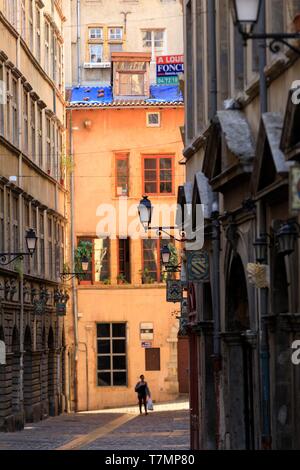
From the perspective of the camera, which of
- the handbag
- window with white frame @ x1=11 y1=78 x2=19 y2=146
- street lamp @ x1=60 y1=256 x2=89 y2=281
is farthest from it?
street lamp @ x1=60 y1=256 x2=89 y2=281

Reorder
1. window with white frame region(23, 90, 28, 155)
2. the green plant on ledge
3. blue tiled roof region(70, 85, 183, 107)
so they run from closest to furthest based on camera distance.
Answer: window with white frame region(23, 90, 28, 155) < the green plant on ledge < blue tiled roof region(70, 85, 183, 107)

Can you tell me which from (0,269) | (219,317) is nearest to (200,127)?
(219,317)

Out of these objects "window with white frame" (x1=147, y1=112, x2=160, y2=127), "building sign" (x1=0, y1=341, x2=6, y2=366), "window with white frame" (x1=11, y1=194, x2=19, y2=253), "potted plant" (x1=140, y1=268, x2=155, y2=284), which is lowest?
"building sign" (x1=0, y1=341, x2=6, y2=366)

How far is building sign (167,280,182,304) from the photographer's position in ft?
122

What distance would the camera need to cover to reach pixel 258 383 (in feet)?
60.3

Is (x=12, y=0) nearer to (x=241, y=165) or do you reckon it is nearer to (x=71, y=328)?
(x=71, y=328)

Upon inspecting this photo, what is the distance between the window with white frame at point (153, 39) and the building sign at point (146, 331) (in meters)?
13.3

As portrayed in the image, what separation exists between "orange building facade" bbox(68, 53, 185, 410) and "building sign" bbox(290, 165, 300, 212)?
44068 millimetres

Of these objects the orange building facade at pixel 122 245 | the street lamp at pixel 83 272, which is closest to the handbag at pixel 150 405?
the orange building facade at pixel 122 245

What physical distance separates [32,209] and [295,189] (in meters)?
35.7

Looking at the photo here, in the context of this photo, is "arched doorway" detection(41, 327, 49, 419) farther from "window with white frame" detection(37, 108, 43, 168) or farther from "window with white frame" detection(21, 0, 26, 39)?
"window with white frame" detection(21, 0, 26, 39)

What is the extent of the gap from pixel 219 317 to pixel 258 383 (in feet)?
12.8

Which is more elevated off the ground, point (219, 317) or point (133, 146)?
point (133, 146)

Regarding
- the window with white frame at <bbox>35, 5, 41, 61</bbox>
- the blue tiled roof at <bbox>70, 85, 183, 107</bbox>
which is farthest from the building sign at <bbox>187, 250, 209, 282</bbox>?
the blue tiled roof at <bbox>70, 85, 183, 107</bbox>
